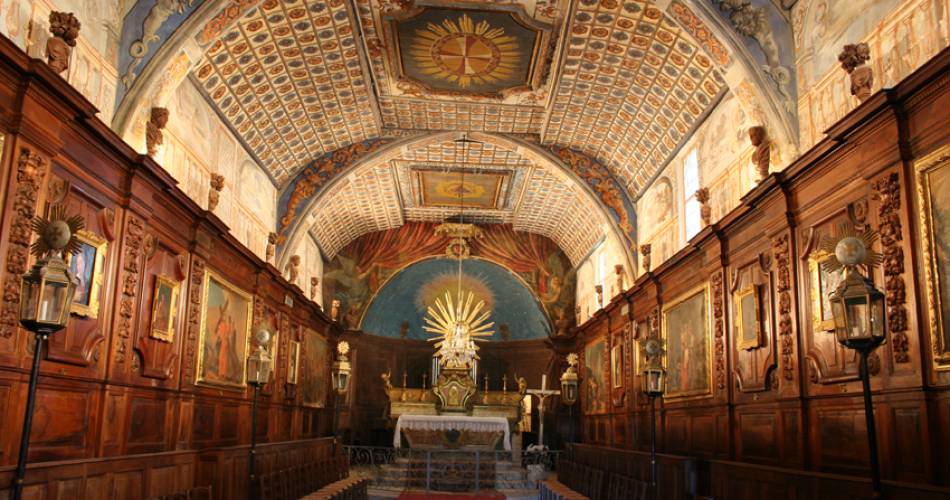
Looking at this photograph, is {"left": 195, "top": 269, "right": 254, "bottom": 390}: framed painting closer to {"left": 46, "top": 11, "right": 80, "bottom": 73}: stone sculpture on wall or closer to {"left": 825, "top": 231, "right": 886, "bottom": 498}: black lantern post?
{"left": 46, "top": 11, "right": 80, "bottom": 73}: stone sculpture on wall

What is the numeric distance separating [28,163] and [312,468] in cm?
918

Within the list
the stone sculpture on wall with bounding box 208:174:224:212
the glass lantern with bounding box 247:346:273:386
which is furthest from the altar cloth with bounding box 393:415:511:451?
the stone sculpture on wall with bounding box 208:174:224:212

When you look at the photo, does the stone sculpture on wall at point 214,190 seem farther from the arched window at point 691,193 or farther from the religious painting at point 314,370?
the arched window at point 691,193

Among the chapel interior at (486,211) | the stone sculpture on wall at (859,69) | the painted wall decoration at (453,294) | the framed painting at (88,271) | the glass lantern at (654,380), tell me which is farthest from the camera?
the painted wall decoration at (453,294)

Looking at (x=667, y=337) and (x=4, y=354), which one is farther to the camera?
(x=667, y=337)

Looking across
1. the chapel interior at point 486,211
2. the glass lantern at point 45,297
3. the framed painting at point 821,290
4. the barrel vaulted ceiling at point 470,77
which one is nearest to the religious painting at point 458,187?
the chapel interior at point 486,211

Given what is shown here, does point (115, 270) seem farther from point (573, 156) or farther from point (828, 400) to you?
point (573, 156)

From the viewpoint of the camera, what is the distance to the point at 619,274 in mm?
21672

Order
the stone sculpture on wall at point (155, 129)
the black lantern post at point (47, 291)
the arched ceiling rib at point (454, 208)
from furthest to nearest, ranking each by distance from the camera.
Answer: the arched ceiling rib at point (454, 208), the stone sculpture on wall at point (155, 129), the black lantern post at point (47, 291)

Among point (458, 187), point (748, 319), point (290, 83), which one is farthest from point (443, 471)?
point (290, 83)

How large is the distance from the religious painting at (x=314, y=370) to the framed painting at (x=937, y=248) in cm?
1806

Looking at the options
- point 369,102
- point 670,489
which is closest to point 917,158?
point 670,489

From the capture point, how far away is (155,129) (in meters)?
11.9

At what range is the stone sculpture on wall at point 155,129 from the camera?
1182 cm
